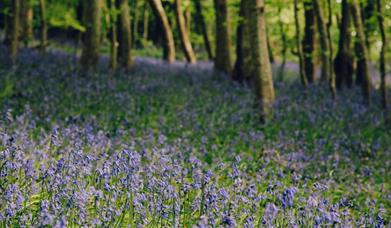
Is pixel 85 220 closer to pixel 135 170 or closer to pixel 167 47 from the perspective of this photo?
pixel 135 170

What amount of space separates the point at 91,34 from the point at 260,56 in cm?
519

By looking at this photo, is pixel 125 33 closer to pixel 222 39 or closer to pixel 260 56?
pixel 222 39

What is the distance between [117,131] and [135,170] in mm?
2793

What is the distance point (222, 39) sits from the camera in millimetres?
18016

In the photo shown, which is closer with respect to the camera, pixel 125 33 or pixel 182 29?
pixel 125 33

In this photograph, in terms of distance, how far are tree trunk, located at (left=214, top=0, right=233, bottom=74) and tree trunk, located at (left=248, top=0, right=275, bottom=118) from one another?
6727 mm

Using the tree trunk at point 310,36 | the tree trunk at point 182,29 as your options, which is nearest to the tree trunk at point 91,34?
the tree trunk at point 310,36

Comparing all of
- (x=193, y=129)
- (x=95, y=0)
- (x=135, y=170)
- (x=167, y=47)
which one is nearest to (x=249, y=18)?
(x=193, y=129)

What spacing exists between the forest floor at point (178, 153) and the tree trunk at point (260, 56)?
1.25ft

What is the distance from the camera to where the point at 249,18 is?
10711mm

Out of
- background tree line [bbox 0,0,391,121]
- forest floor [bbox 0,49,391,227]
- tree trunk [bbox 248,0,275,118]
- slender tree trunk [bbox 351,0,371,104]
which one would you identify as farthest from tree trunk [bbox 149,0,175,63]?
tree trunk [bbox 248,0,275,118]

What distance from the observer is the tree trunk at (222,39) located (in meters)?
17.4

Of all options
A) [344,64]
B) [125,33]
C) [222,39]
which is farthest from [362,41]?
[125,33]

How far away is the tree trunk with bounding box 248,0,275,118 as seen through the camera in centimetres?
1042
